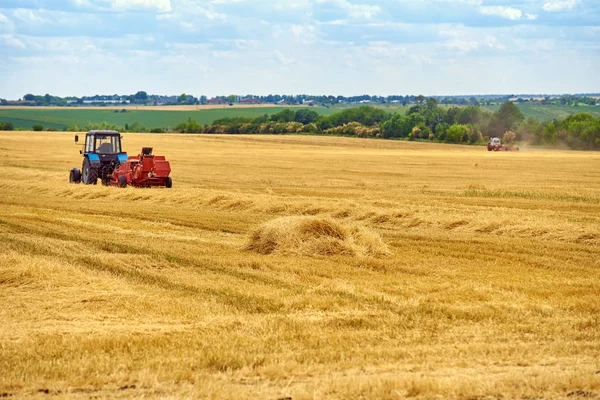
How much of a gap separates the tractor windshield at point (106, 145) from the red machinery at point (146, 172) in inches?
111

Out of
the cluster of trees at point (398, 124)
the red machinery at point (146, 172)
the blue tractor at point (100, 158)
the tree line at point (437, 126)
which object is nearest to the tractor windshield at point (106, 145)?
the blue tractor at point (100, 158)

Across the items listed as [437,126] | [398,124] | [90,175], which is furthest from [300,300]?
[398,124]

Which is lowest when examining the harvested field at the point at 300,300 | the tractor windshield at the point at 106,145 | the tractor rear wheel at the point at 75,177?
the tractor rear wheel at the point at 75,177

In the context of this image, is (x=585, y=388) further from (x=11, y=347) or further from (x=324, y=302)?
(x=11, y=347)

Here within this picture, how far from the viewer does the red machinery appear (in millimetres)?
27375

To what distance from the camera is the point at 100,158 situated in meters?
30.0

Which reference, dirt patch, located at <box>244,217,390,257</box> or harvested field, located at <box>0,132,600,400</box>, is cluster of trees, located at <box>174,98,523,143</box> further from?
dirt patch, located at <box>244,217,390,257</box>

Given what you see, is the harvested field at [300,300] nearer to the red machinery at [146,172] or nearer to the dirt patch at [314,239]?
the dirt patch at [314,239]

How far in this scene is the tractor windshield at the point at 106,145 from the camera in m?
30.4

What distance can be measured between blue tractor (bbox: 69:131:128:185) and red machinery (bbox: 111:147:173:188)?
1.86 meters

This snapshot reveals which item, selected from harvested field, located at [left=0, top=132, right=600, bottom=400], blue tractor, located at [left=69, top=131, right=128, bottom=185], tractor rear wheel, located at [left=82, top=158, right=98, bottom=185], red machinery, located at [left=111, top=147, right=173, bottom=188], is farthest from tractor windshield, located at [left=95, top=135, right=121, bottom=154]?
harvested field, located at [left=0, top=132, right=600, bottom=400]

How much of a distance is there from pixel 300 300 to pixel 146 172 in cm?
1779

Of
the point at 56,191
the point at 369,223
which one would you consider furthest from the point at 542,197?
the point at 56,191

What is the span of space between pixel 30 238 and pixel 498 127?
79467 mm
